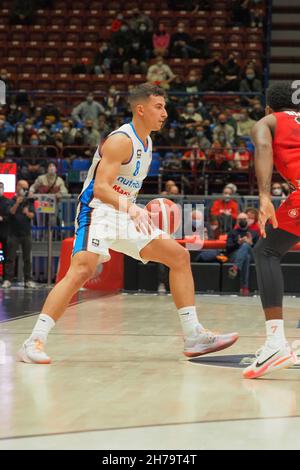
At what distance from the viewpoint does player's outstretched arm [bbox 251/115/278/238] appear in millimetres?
4914

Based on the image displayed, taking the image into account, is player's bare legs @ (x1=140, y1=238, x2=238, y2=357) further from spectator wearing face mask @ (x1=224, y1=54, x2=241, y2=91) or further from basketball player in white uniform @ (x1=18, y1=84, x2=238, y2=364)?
spectator wearing face mask @ (x1=224, y1=54, x2=241, y2=91)

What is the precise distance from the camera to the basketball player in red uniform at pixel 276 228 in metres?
5.06

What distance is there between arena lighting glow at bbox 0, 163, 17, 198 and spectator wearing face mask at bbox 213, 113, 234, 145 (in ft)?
15.2

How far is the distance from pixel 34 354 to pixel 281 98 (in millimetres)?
2164

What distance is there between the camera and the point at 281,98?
529 centimetres

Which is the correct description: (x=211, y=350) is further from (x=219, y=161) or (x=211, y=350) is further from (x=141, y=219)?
(x=219, y=161)

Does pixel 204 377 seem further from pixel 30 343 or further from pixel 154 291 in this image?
pixel 154 291

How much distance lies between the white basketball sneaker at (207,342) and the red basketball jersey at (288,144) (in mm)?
1205

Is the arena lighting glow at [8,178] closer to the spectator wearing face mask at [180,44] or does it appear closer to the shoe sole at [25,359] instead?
the spectator wearing face mask at [180,44]

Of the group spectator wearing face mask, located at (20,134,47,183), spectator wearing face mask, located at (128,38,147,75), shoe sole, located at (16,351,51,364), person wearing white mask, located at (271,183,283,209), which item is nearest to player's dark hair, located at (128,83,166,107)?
shoe sole, located at (16,351,51,364)

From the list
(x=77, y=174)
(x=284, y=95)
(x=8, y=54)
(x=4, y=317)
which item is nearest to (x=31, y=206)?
(x=77, y=174)

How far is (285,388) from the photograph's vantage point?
4852 mm

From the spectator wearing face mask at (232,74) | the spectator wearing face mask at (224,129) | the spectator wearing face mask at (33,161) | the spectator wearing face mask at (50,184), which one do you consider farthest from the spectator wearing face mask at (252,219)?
the spectator wearing face mask at (232,74)

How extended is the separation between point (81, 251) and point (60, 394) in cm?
140
